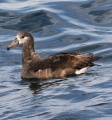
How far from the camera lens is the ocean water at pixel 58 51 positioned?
10.8 meters

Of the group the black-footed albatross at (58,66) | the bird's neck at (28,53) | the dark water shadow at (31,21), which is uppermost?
the dark water shadow at (31,21)

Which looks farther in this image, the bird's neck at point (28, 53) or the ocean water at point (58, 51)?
the bird's neck at point (28, 53)

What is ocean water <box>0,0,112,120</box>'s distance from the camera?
10773 mm

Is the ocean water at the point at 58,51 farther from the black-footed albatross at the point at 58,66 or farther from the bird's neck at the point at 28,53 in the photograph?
the bird's neck at the point at 28,53

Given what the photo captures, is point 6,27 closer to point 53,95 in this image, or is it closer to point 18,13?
point 18,13

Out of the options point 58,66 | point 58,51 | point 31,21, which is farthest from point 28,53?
point 31,21

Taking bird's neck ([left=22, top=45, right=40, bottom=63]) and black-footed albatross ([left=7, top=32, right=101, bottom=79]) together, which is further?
bird's neck ([left=22, top=45, right=40, bottom=63])

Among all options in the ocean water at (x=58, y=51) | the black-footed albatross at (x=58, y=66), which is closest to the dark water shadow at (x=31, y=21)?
the ocean water at (x=58, y=51)

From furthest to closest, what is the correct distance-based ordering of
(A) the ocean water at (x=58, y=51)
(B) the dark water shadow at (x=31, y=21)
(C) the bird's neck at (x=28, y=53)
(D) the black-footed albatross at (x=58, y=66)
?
(B) the dark water shadow at (x=31, y=21) < (C) the bird's neck at (x=28, y=53) < (D) the black-footed albatross at (x=58, y=66) < (A) the ocean water at (x=58, y=51)

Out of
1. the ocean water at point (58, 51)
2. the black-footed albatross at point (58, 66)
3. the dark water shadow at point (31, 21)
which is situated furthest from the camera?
the dark water shadow at point (31, 21)

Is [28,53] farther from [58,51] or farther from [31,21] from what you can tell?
[31,21]

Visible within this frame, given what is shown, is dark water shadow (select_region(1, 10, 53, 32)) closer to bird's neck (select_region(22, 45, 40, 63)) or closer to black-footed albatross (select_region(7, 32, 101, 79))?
bird's neck (select_region(22, 45, 40, 63))

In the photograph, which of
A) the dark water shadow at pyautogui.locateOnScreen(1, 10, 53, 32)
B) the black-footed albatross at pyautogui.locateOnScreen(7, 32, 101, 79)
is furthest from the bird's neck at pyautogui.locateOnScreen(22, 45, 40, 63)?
the dark water shadow at pyautogui.locateOnScreen(1, 10, 53, 32)

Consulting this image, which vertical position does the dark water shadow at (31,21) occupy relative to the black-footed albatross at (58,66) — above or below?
above
